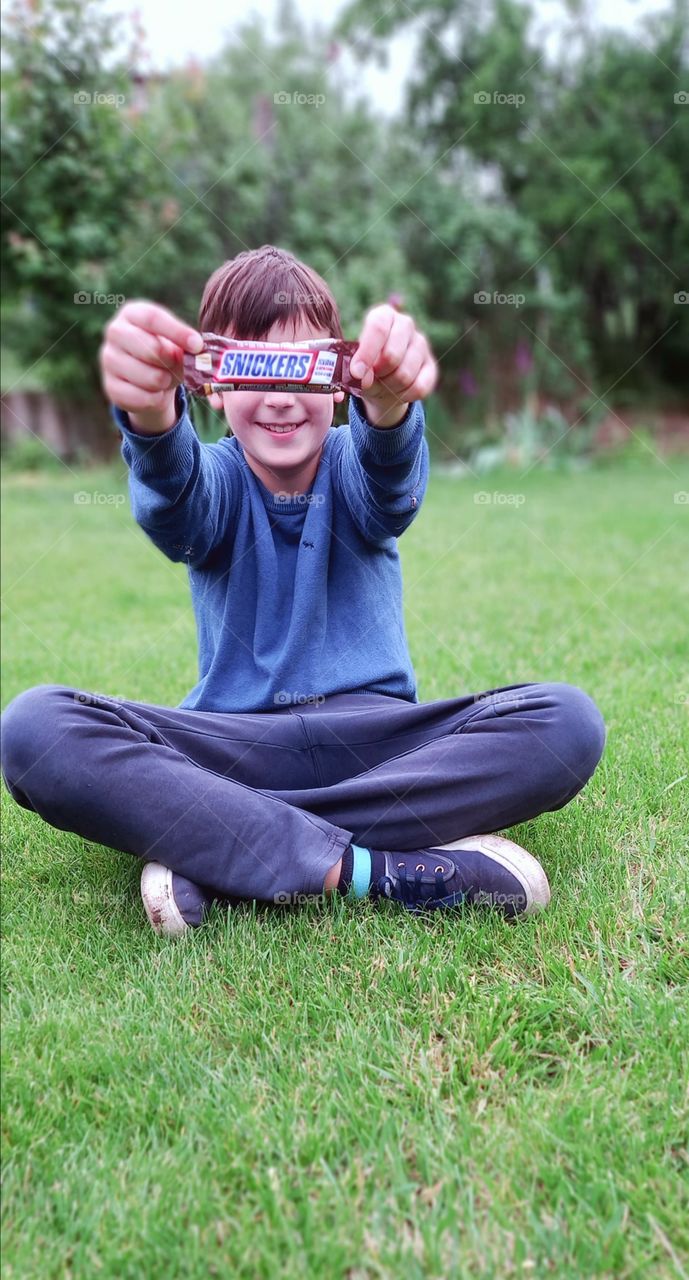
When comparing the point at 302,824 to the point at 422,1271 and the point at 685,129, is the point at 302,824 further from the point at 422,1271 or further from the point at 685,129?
the point at 685,129

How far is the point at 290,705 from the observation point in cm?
170

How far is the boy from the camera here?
1422 mm

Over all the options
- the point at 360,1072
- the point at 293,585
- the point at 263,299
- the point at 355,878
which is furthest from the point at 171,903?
the point at 263,299

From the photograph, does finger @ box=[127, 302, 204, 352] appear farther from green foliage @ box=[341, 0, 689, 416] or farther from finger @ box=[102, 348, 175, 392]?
green foliage @ box=[341, 0, 689, 416]

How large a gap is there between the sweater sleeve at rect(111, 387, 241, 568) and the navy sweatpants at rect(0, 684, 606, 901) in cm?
27

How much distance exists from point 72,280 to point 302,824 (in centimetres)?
696

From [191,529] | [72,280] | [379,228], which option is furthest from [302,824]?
[379,228]

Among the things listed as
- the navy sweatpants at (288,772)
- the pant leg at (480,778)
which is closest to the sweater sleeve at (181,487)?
the navy sweatpants at (288,772)

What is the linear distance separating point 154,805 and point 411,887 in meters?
0.38

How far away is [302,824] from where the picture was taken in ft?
4.81

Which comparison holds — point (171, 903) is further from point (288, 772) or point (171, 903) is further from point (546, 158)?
point (546, 158)

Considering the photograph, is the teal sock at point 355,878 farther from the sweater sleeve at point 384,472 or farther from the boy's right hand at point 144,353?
the boy's right hand at point 144,353

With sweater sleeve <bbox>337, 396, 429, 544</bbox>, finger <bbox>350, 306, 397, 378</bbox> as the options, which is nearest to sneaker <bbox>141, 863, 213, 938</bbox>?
sweater sleeve <bbox>337, 396, 429, 544</bbox>

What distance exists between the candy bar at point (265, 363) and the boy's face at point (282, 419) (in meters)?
0.31
